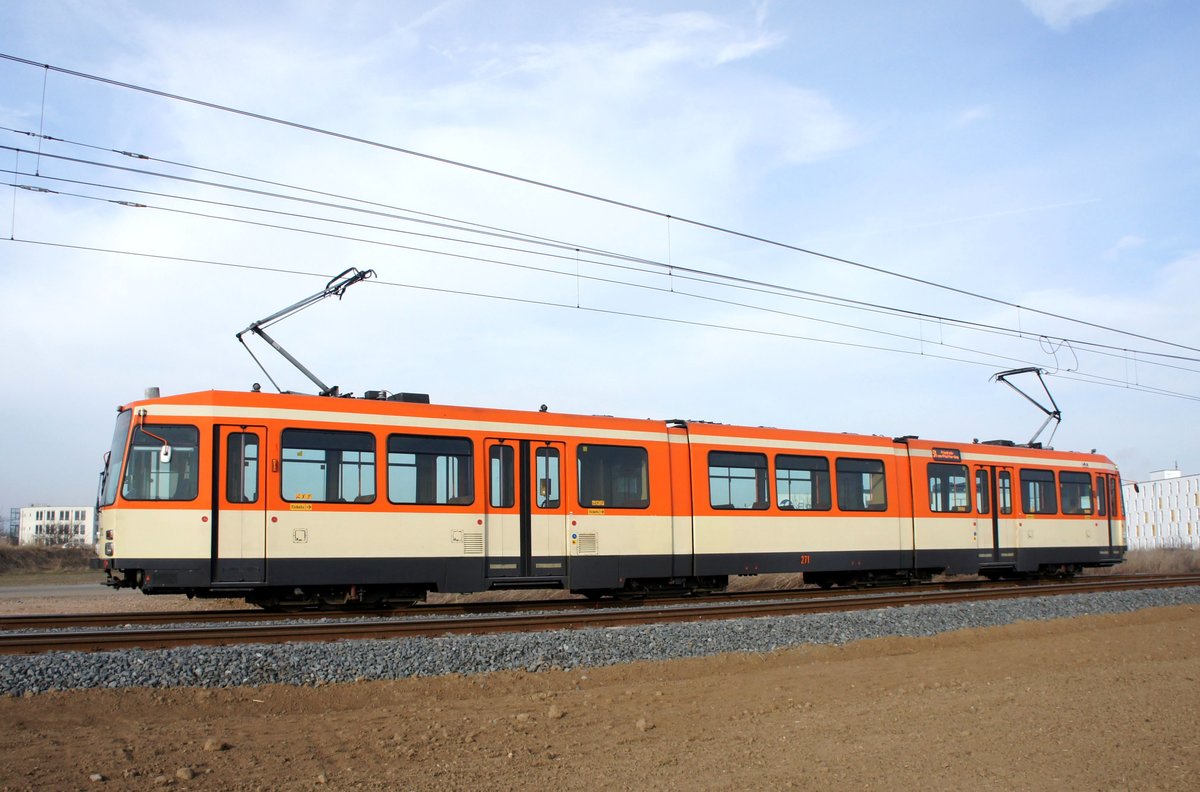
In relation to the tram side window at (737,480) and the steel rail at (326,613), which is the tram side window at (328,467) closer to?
the steel rail at (326,613)

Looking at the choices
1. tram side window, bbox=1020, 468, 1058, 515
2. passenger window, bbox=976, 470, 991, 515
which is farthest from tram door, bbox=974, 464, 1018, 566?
tram side window, bbox=1020, 468, 1058, 515

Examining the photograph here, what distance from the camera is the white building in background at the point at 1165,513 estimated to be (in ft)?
218

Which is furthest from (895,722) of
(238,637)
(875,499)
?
(875,499)

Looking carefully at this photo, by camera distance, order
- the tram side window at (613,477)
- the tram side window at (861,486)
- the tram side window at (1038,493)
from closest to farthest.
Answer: the tram side window at (613,477) < the tram side window at (861,486) < the tram side window at (1038,493)

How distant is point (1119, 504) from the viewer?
26250 millimetres

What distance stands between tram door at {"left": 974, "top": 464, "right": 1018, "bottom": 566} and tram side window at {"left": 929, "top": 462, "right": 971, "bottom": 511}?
40 centimetres

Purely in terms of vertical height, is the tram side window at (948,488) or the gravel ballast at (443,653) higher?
the tram side window at (948,488)

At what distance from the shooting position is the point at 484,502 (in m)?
15.5

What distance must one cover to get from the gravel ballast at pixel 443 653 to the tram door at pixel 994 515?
7835 millimetres

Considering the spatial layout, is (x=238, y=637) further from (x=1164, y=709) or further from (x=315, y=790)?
(x=1164, y=709)

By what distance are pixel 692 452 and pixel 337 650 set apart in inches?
362

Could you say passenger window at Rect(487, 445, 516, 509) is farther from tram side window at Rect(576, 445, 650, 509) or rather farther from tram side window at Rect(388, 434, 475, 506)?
tram side window at Rect(576, 445, 650, 509)

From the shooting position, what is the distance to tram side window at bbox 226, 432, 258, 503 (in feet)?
45.1

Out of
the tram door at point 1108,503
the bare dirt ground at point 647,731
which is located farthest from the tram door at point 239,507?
the tram door at point 1108,503
